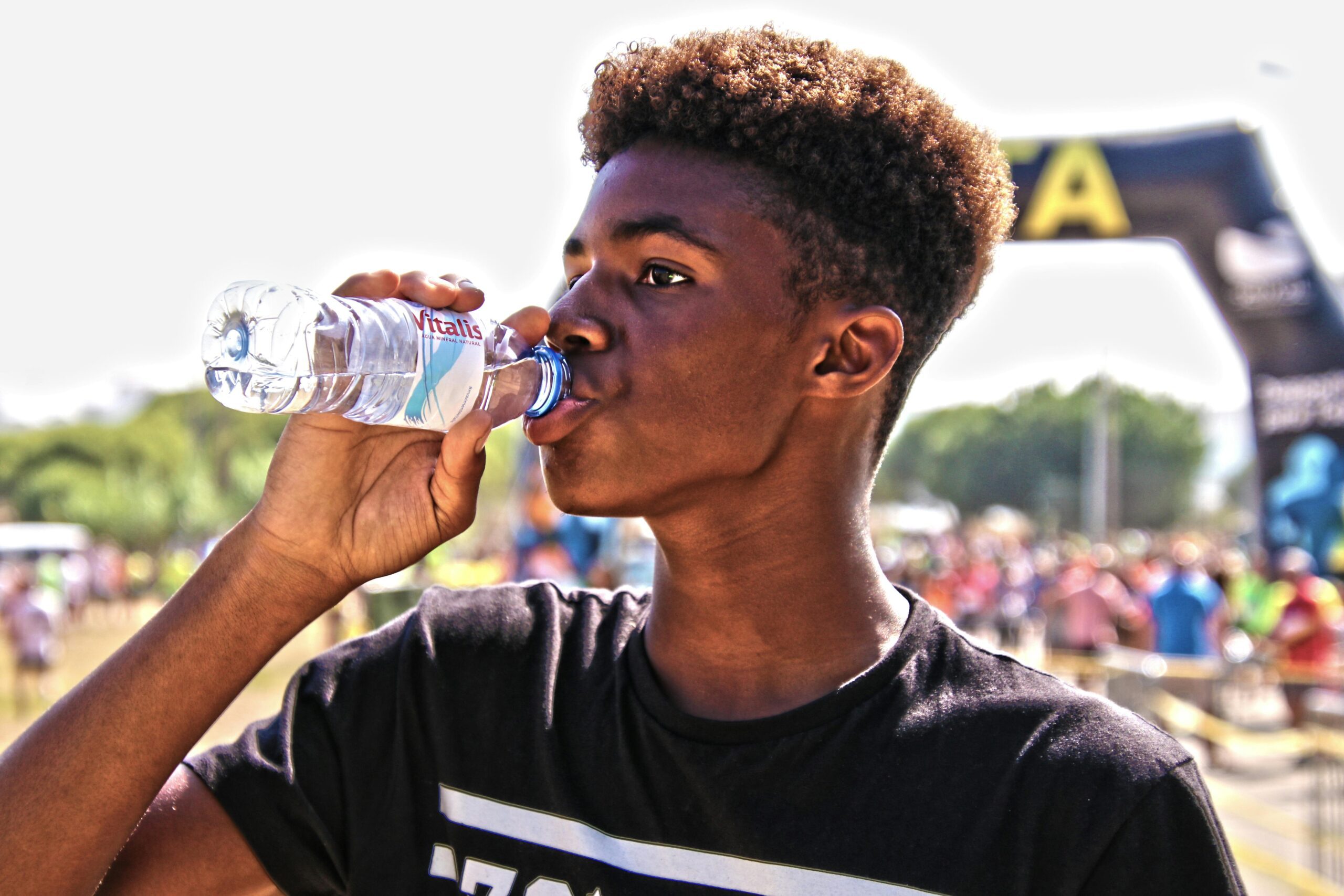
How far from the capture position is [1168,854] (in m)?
1.53

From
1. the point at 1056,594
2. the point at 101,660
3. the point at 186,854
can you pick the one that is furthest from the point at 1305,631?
the point at 186,854

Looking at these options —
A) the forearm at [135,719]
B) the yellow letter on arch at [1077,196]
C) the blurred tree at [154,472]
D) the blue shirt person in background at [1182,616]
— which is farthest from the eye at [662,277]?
the blurred tree at [154,472]

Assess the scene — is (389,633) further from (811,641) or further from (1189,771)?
(1189,771)

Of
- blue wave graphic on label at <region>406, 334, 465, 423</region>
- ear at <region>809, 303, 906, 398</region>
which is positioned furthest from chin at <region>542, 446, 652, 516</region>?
ear at <region>809, 303, 906, 398</region>

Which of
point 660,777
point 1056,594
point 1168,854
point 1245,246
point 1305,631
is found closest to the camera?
point 1168,854

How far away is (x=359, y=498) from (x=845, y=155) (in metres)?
0.95

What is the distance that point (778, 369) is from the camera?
1.87m

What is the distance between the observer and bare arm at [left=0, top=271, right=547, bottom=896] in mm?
1731

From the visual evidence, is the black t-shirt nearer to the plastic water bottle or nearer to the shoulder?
the shoulder

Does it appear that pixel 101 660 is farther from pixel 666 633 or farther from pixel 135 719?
pixel 666 633

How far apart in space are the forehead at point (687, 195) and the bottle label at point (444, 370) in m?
0.25

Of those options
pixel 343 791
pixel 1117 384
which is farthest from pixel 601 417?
pixel 1117 384

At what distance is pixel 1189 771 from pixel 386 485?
127cm

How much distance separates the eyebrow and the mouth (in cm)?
26
